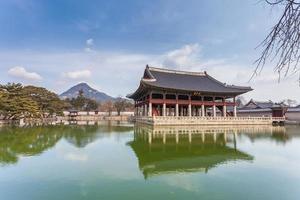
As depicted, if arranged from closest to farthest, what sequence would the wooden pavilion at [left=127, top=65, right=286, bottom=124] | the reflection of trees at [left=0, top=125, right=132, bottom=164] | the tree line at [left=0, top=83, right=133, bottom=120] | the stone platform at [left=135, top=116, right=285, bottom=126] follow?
the reflection of trees at [left=0, top=125, right=132, bottom=164], the stone platform at [left=135, top=116, right=285, bottom=126], the wooden pavilion at [left=127, top=65, right=286, bottom=124], the tree line at [left=0, top=83, right=133, bottom=120]

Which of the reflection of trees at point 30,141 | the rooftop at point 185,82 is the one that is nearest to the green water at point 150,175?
the reflection of trees at point 30,141

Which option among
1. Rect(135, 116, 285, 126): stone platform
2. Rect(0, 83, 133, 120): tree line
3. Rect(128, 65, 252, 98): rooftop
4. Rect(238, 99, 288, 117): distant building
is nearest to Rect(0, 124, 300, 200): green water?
Rect(135, 116, 285, 126): stone platform

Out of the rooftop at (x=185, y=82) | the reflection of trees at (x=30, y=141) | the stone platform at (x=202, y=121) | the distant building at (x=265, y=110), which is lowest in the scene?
the reflection of trees at (x=30, y=141)

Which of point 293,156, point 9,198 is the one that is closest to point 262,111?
point 293,156

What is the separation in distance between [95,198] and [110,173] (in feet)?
8.13

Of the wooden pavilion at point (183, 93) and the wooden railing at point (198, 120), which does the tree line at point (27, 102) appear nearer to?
the wooden pavilion at point (183, 93)

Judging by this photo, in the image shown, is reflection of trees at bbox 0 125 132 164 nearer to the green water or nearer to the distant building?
the green water

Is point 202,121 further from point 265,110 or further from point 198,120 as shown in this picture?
point 265,110

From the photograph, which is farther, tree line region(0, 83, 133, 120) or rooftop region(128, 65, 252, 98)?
tree line region(0, 83, 133, 120)

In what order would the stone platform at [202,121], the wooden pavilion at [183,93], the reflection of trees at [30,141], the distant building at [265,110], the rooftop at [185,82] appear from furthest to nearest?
the distant building at [265,110]
the rooftop at [185,82]
the wooden pavilion at [183,93]
the stone platform at [202,121]
the reflection of trees at [30,141]

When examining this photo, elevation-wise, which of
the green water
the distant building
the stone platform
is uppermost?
the distant building

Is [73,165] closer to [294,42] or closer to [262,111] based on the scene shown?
[294,42]

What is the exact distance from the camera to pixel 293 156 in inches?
462

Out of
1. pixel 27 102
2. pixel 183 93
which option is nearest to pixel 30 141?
pixel 183 93
